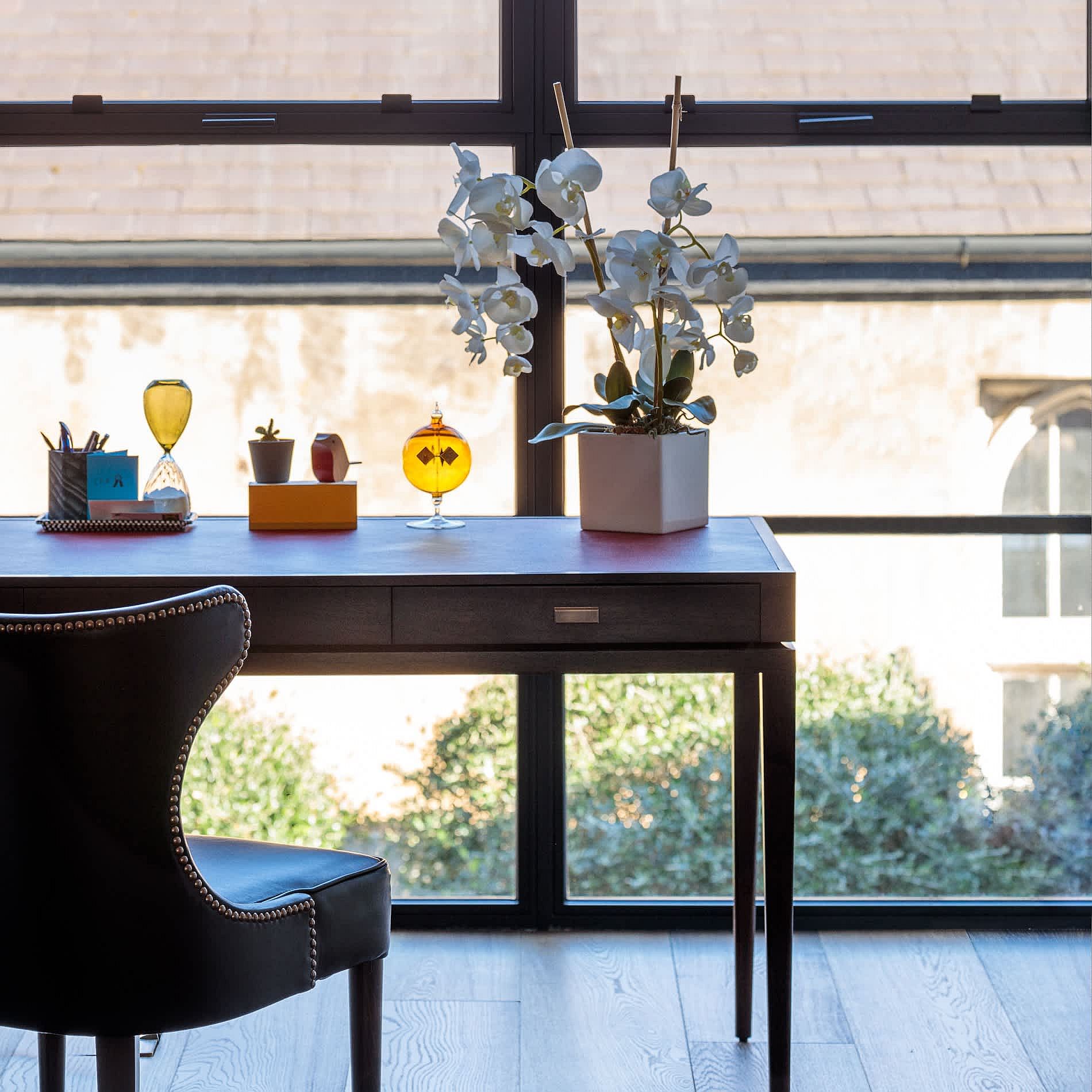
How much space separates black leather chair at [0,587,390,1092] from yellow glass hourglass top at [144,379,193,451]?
103cm

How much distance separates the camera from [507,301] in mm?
2174

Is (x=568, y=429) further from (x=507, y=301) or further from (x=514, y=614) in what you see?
(x=514, y=614)

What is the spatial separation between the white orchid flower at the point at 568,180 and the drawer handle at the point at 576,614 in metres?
0.64

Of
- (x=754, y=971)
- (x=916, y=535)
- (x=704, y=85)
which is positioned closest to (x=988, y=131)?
(x=704, y=85)

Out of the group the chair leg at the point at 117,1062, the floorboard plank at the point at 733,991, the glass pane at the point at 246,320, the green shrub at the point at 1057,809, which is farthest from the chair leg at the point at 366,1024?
the green shrub at the point at 1057,809

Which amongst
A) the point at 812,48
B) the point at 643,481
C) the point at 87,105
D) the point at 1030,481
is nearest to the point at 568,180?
the point at 643,481

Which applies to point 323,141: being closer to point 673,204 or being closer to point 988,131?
point 673,204

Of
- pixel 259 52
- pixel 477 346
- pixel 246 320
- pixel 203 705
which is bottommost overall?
pixel 203 705

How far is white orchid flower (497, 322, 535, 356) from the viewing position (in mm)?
2189

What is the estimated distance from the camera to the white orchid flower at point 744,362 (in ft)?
7.13

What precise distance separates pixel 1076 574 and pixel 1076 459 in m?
0.23

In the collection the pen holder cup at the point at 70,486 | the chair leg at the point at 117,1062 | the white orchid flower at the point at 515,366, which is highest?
the white orchid flower at the point at 515,366

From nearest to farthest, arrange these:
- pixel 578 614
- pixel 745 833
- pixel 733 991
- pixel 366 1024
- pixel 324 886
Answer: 1. pixel 324 886
2. pixel 366 1024
3. pixel 578 614
4. pixel 745 833
5. pixel 733 991

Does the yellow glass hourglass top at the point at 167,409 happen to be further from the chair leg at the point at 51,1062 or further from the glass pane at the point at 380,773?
the chair leg at the point at 51,1062
